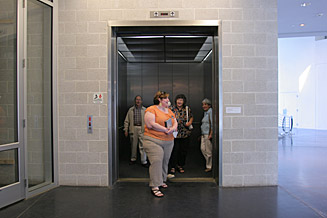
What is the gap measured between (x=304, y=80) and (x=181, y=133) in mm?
11159

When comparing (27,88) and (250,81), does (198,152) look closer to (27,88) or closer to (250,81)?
(250,81)

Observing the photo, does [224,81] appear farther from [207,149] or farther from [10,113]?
[10,113]

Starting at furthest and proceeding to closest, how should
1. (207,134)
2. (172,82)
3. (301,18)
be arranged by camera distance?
(172,82) → (301,18) → (207,134)

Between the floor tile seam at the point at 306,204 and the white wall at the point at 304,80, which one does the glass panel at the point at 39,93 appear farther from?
the white wall at the point at 304,80

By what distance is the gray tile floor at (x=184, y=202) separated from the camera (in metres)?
2.92

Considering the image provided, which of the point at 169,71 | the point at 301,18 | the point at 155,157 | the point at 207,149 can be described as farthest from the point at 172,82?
the point at 301,18

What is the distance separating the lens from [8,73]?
10.7 feet

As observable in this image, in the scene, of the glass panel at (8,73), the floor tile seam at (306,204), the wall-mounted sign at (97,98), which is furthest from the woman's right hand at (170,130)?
the glass panel at (8,73)

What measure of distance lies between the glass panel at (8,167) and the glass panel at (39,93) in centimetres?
24

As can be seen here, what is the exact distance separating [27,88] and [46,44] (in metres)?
0.89

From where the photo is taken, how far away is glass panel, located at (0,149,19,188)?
3133 mm

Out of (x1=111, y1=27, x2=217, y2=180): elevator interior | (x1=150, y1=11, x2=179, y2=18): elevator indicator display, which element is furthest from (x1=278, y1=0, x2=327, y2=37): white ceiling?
(x1=150, y1=11, x2=179, y2=18): elevator indicator display

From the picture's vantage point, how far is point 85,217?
2.83 meters

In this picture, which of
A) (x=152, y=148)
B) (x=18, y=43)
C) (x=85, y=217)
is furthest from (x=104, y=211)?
(x=18, y=43)
